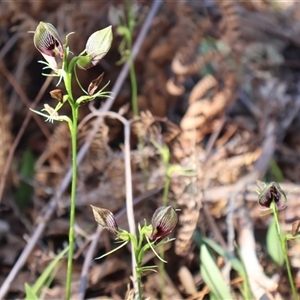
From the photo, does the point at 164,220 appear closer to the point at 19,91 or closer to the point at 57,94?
the point at 57,94

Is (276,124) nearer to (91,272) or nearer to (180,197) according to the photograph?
(180,197)

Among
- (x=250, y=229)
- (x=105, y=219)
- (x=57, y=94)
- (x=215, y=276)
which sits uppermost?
(x=57, y=94)

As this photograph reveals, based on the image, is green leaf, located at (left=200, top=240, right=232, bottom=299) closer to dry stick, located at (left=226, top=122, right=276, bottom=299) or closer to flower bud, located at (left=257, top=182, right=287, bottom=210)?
dry stick, located at (left=226, top=122, right=276, bottom=299)

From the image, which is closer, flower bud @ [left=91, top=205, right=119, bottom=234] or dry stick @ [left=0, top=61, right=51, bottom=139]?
flower bud @ [left=91, top=205, right=119, bottom=234]

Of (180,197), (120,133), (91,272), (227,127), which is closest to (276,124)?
(227,127)

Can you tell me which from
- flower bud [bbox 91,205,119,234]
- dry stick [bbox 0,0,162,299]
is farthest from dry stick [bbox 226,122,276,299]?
flower bud [bbox 91,205,119,234]

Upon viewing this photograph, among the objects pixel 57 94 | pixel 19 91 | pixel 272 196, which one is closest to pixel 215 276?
pixel 272 196
